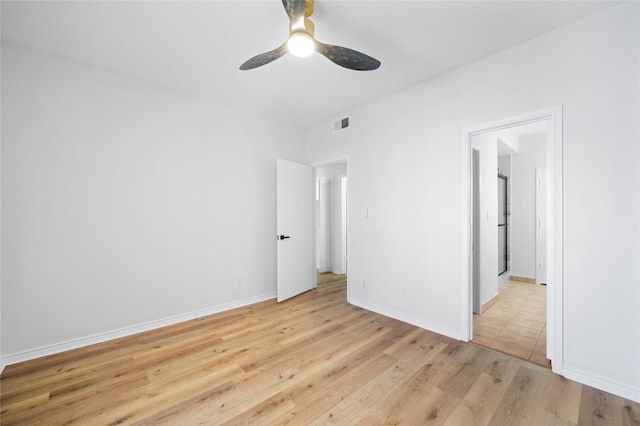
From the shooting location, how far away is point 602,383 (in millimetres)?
1885

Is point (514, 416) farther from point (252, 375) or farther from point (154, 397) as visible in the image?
point (154, 397)

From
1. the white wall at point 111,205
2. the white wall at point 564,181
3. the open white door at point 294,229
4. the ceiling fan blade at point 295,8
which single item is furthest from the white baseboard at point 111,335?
the ceiling fan blade at point 295,8

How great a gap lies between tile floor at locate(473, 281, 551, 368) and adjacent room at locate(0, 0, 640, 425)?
3cm

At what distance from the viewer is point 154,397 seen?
6.09 ft

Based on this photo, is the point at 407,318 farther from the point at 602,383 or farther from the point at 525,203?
the point at 525,203

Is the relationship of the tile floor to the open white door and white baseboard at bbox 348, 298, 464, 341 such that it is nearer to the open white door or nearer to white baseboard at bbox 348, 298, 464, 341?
A: white baseboard at bbox 348, 298, 464, 341

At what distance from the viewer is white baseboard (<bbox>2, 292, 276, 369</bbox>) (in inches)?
90.5

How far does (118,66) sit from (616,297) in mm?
4683

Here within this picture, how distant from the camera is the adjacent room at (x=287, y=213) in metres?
1.84

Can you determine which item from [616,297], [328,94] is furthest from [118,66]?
[616,297]

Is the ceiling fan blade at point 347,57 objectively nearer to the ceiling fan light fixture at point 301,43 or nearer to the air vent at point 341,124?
the ceiling fan light fixture at point 301,43

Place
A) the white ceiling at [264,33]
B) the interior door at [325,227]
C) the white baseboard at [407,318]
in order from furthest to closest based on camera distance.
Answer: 1. the interior door at [325,227]
2. the white baseboard at [407,318]
3. the white ceiling at [264,33]

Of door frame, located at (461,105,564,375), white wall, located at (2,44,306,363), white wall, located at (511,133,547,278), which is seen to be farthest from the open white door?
white wall, located at (511,133,547,278)

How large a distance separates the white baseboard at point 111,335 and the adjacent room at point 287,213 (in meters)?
0.02
